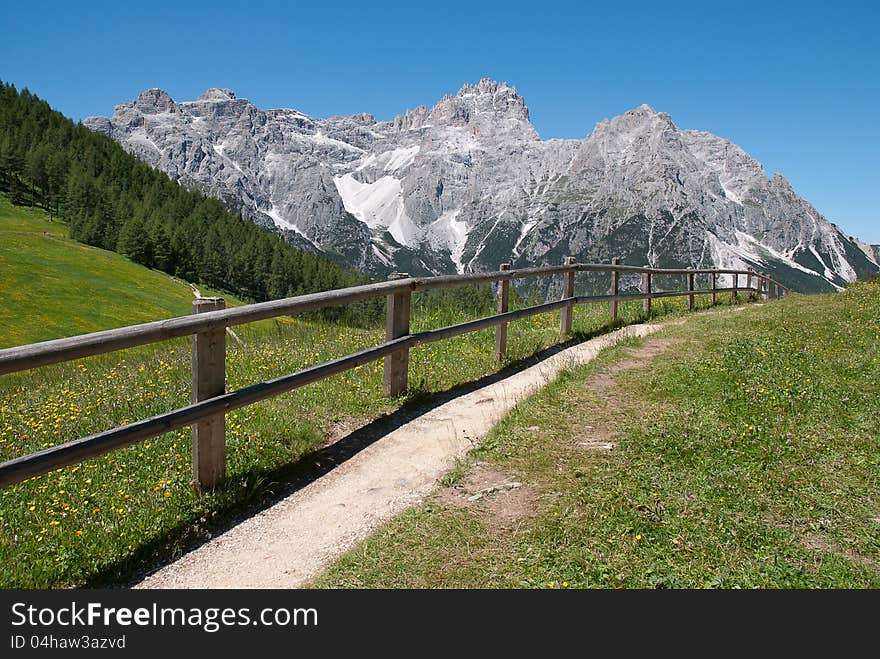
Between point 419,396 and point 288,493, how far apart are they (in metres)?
3.34

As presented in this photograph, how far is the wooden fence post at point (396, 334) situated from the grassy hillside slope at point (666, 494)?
2015 mm

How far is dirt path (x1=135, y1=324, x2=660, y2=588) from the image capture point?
531cm

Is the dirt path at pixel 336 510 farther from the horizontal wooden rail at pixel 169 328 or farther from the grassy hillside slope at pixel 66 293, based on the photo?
the grassy hillside slope at pixel 66 293

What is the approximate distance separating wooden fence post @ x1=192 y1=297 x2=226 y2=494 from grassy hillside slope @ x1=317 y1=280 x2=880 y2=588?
1.95 m

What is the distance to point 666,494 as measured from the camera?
5727 millimetres

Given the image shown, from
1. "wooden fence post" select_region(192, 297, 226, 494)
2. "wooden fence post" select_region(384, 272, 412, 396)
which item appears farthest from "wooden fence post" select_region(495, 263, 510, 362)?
"wooden fence post" select_region(192, 297, 226, 494)

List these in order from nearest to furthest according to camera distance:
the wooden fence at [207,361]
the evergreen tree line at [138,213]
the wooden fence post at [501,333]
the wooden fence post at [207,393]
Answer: the wooden fence at [207,361] < the wooden fence post at [207,393] < the wooden fence post at [501,333] < the evergreen tree line at [138,213]

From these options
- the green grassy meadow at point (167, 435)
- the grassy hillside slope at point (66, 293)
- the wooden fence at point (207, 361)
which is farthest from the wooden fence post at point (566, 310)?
the grassy hillside slope at point (66, 293)

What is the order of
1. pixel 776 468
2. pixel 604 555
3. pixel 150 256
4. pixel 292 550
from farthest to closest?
pixel 150 256 → pixel 776 468 → pixel 292 550 → pixel 604 555

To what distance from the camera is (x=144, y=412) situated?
824 cm

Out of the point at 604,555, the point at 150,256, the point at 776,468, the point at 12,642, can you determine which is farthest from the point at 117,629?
the point at 150,256

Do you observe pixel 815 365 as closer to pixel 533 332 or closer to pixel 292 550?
pixel 533 332

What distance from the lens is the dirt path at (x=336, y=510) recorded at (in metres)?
5.31

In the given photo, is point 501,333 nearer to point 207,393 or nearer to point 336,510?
point 336,510
